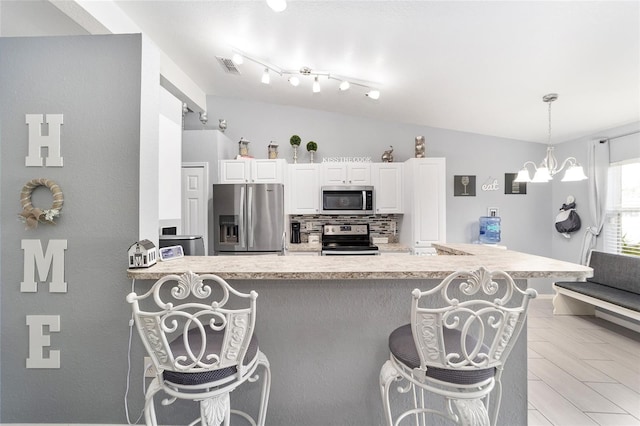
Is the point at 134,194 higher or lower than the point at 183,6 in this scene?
lower

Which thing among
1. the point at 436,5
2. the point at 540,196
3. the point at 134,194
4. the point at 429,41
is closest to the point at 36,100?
the point at 134,194

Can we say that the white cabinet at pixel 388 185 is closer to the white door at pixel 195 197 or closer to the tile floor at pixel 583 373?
the tile floor at pixel 583 373

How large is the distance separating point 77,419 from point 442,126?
4823 millimetres

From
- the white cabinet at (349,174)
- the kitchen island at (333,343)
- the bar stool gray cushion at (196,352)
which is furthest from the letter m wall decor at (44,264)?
the white cabinet at (349,174)

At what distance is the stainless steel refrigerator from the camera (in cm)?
349

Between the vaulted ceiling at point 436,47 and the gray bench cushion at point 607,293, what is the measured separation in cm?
195

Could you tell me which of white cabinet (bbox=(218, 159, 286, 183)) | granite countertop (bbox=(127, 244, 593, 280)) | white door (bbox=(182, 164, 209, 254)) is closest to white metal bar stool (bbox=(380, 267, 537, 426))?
granite countertop (bbox=(127, 244, 593, 280))

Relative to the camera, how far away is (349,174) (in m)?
3.88

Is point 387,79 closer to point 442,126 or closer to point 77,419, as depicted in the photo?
point 442,126

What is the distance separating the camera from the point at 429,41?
2.23 metres

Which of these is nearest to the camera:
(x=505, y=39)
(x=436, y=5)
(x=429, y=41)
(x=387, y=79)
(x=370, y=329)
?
(x=370, y=329)

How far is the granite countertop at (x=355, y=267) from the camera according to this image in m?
1.34

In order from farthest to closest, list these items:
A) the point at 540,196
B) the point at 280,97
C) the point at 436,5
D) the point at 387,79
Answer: the point at 540,196 < the point at 280,97 < the point at 387,79 < the point at 436,5

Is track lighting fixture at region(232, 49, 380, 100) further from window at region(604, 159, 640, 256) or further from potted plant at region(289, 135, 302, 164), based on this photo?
window at region(604, 159, 640, 256)
